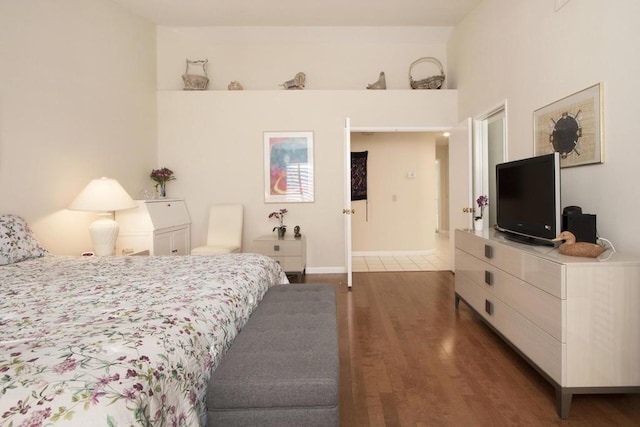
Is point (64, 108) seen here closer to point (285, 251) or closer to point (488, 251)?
point (285, 251)

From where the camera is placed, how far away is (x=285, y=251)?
4.23 metres

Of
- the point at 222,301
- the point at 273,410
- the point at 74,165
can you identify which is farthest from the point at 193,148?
the point at 273,410

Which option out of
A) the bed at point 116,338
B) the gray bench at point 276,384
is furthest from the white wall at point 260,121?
the gray bench at point 276,384

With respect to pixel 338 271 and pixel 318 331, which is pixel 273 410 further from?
pixel 338 271

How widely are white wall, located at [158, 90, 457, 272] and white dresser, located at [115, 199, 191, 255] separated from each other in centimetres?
58

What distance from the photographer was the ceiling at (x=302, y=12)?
4059 mm

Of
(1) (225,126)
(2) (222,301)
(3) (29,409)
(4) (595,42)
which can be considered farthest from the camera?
(1) (225,126)

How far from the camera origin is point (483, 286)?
258cm

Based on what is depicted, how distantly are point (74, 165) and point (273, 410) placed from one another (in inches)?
123

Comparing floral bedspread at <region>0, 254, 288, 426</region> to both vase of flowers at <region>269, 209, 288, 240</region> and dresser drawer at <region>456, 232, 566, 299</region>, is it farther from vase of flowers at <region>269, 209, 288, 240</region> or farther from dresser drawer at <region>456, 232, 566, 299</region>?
vase of flowers at <region>269, 209, 288, 240</region>

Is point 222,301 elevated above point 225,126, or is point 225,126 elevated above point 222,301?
point 225,126

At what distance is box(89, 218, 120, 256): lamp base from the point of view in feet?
9.99

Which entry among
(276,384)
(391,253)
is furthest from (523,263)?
(391,253)

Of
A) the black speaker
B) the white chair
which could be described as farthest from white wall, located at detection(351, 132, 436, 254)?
the black speaker
